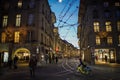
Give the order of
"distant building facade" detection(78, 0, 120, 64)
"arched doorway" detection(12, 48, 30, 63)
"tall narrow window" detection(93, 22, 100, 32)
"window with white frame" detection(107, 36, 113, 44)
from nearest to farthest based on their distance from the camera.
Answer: "arched doorway" detection(12, 48, 30, 63) < "distant building facade" detection(78, 0, 120, 64) < "window with white frame" detection(107, 36, 113, 44) < "tall narrow window" detection(93, 22, 100, 32)

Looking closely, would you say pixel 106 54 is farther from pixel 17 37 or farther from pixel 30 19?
pixel 17 37

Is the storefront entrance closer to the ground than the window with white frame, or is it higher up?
closer to the ground

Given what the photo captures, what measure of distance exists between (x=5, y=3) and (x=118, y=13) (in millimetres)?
26179

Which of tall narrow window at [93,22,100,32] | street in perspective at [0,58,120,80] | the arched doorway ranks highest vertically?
tall narrow window at [93,22,100,32]

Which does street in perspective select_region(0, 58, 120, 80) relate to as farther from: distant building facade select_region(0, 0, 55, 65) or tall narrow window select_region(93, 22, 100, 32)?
tall narrow window select_region(93, 22, 100, 32)

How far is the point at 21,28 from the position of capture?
3728 cm

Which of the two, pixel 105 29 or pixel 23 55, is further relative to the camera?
pixel 105 29

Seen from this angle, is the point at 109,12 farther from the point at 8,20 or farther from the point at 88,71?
the point at 88,71

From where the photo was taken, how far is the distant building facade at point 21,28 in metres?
36.6

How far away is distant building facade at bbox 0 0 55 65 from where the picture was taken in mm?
36594

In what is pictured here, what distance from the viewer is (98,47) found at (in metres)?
39.2

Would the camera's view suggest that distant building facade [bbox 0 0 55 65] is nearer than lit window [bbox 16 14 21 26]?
Yes

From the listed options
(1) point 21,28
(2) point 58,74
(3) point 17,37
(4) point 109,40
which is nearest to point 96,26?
(4) point 109,40

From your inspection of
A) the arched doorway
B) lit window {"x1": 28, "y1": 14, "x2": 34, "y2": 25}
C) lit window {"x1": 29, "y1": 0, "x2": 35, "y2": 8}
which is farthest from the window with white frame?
lit window {"x1": 29, "y1": 0, "x2": 35, "y2": 8}
